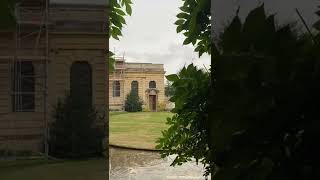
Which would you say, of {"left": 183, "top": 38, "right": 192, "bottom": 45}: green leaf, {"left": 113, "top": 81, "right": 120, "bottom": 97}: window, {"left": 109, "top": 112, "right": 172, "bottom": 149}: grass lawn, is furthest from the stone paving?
{"left": 183, "top": 38, "right": 192, "bottom": 45}: green leaf

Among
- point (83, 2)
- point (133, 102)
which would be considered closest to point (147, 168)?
point (133, 102)

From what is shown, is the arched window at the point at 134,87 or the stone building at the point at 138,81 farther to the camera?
the arched window at the point at 134,87

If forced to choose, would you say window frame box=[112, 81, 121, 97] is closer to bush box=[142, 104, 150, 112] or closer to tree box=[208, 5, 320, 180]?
bush box=[142, 104, 150, 112]

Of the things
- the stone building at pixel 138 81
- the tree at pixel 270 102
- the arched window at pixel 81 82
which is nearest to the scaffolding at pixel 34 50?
the arched window at pixel 81 82

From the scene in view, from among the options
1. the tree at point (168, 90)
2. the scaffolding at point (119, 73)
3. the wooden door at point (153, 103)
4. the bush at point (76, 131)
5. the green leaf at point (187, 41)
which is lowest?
the bush at point (76, 131)

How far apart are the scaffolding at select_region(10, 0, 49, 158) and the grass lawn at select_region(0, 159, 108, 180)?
0.20 ft

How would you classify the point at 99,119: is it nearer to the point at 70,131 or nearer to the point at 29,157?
the point at 70,131

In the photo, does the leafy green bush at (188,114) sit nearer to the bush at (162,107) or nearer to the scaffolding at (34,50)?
the bush at (162,107)

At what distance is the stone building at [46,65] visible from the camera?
159 cm

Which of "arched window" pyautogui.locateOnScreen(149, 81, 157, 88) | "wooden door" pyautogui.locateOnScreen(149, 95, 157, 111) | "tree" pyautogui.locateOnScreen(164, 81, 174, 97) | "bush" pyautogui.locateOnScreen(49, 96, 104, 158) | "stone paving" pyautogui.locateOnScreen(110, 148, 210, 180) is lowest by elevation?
"stone paving" pyautogui.locateOnScreen(110, 148, 210, 180)

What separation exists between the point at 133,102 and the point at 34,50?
1.66 feet

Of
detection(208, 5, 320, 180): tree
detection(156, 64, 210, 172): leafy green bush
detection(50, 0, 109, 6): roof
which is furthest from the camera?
detection(50, 0, 109, 6): roof

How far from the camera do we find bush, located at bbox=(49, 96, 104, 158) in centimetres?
163

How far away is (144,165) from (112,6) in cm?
96
